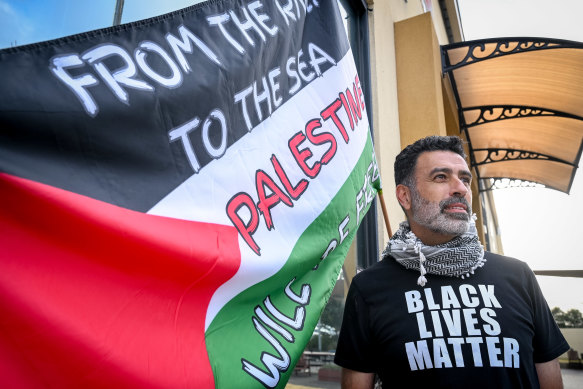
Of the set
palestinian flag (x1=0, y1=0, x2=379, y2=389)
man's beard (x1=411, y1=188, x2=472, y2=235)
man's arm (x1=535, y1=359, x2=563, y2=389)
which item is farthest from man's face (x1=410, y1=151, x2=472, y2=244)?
man's arm (x1=535, y1=359, x2=563, y2=389)

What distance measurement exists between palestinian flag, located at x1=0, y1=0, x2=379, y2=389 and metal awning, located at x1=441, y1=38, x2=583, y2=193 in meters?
3.52

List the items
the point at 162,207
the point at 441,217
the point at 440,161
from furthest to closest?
1. the point at 440,161
2. the point at 441,217
3. the point at 162,207

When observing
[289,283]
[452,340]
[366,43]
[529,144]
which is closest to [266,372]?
[289,283]

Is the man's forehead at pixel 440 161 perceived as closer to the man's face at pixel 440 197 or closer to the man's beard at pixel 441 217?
the man's face at pixel 440 197

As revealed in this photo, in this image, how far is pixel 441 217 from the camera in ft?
4.84

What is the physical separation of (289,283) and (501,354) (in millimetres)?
689

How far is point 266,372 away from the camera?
106 centimetres

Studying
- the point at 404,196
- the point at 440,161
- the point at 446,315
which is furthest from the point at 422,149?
the point at 446,315

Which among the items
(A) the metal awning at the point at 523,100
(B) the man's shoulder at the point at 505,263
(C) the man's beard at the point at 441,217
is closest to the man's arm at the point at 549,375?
(B) the man's shoulder at the point at 505,263

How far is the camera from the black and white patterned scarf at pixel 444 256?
1335 millimetres

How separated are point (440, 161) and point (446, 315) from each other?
66cm

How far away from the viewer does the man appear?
3.86 ft

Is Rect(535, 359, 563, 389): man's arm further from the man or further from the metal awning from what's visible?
the metal awning

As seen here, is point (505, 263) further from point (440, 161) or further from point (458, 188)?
point (440, 161)
